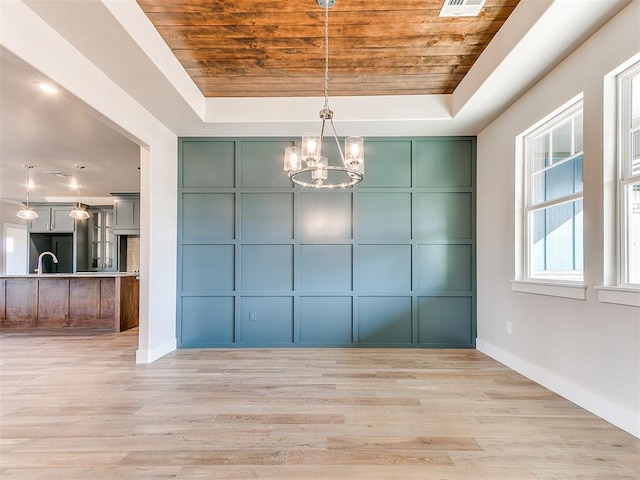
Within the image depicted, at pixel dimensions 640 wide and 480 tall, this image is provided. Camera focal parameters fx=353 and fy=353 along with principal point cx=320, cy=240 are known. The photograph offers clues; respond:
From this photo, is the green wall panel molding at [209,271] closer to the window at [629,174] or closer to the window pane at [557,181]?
the window pane at [557,181]

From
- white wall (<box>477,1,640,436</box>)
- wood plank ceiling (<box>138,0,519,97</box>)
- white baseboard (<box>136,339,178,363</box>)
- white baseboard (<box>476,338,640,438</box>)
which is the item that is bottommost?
white baseboard (<box>136,339,178,363</box>)

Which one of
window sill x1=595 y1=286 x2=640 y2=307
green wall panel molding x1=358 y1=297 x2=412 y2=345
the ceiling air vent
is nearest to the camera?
window sill x1=595 y1=286 x2=640 y2=307

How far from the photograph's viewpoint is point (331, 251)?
4293mm

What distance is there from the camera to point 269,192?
169 inches

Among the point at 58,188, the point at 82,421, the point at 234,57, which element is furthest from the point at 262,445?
the point at 58,188

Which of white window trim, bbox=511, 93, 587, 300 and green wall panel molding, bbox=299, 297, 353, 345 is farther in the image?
green wall panel molding, bbox=299, 297, 353, 345

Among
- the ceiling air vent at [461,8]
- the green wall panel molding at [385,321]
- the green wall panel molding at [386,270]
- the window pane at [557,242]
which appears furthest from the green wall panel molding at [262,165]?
the window pane at [557,242]

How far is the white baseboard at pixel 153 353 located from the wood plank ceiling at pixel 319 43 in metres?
→ 2.80

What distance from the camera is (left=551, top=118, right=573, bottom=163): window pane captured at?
2.87 m

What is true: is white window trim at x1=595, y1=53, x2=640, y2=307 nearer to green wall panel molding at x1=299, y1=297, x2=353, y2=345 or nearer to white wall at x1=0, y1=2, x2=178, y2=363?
green wall panel molding at x1=299, y1=297, x2=353, y2=345

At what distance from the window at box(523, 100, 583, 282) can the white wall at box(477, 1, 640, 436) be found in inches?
5.6

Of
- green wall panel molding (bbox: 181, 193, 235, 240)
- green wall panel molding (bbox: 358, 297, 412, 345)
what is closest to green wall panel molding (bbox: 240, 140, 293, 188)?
green wall panel molding (bbox: 181, 193, 235, 240)

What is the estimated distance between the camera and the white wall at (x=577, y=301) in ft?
7.12

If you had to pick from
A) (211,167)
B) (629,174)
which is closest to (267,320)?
(211,167)
